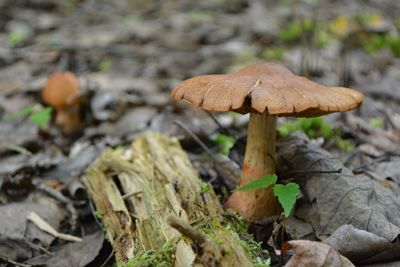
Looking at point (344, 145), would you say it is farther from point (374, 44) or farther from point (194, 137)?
point (374, 44)

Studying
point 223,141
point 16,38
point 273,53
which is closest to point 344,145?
point 223,141

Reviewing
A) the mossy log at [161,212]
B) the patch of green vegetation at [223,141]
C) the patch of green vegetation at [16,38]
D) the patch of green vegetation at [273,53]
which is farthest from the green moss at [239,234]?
the patch of green vegetation at [16,38]

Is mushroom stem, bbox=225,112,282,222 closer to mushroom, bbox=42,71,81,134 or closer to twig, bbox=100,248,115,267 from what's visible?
twig, bbox=100,248,115,267

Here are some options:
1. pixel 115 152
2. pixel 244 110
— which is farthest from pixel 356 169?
pixel 115 152

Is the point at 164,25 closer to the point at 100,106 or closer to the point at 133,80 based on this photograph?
the point at 133,80

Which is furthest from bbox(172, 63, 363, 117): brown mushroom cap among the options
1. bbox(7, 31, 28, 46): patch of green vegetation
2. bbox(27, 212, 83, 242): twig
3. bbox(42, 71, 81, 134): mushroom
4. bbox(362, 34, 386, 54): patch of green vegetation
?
bbox(7, 31, 28, 46): patch of green vegetation
